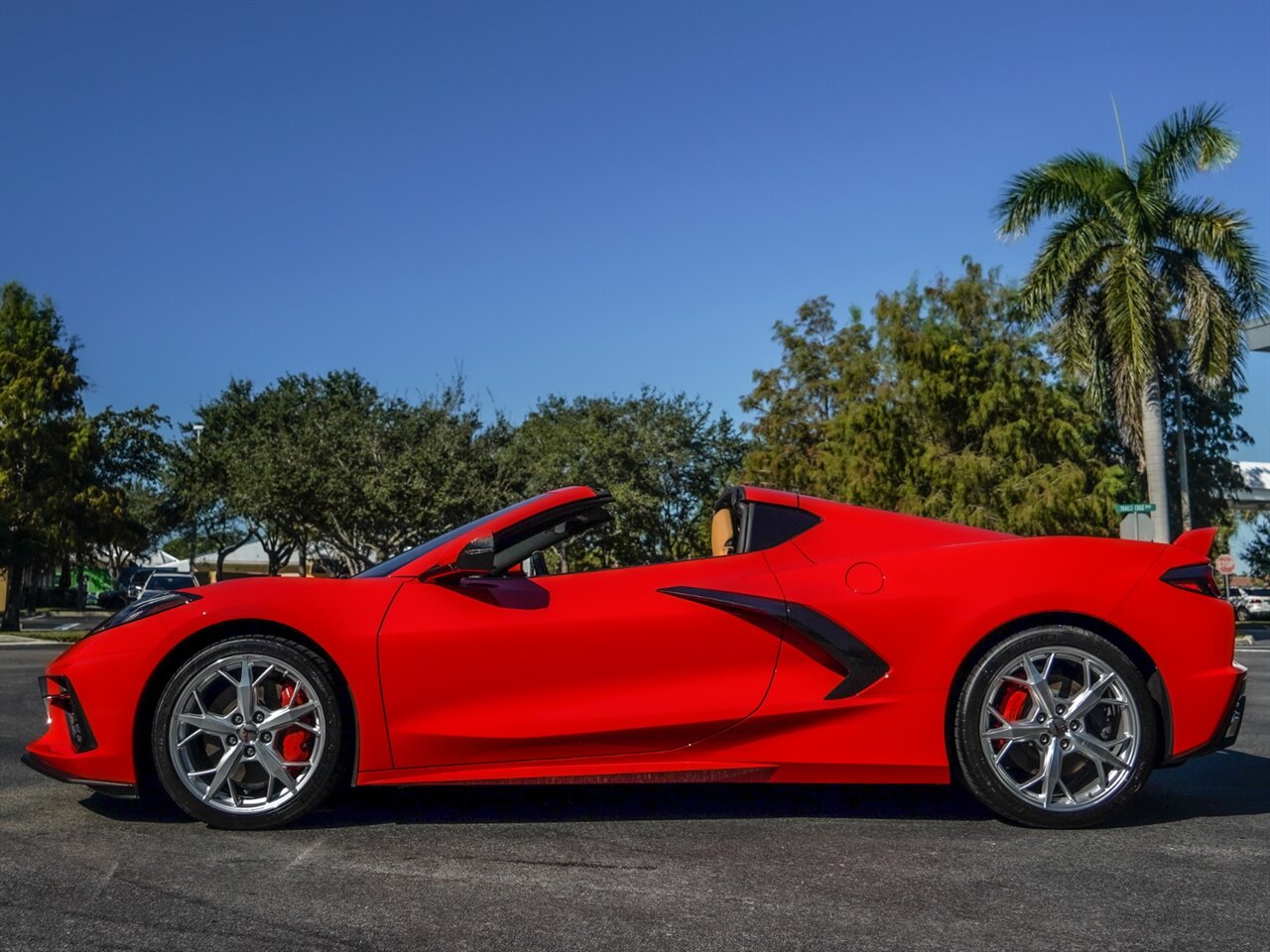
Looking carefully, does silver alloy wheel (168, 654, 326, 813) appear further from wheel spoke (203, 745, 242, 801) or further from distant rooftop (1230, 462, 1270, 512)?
distant rooftop (1230, 462, 1270, 512)

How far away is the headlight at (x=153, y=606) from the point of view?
441 cm

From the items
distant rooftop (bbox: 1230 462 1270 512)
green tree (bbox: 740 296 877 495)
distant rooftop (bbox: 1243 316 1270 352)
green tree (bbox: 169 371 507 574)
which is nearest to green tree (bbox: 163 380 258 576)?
green tree (bbox: 169 371 507 574)

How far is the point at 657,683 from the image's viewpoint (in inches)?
170

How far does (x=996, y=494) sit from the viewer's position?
33.9 meters

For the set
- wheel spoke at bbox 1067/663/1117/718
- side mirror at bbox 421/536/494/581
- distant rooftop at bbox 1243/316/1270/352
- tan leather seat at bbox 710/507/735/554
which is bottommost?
wheel spoke at bbox 1067/663/1117/718

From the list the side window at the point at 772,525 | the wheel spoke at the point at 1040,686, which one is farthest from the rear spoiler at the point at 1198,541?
the side window at the point at 772,525

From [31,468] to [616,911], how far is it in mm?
31799

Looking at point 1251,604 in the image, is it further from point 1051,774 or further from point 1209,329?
point 1051,774

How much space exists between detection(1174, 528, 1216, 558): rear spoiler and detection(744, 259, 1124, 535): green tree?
2854 centimetres

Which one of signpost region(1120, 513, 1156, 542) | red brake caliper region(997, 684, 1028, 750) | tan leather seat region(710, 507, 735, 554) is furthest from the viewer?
signpost region(1120, 513, 1156, 542)

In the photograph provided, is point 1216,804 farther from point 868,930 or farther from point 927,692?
point 868,930

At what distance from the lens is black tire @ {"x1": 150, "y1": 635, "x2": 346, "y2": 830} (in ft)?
13.9

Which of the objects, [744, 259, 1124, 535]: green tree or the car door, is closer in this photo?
the car door

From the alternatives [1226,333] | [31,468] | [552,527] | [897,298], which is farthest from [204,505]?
[552,527]
